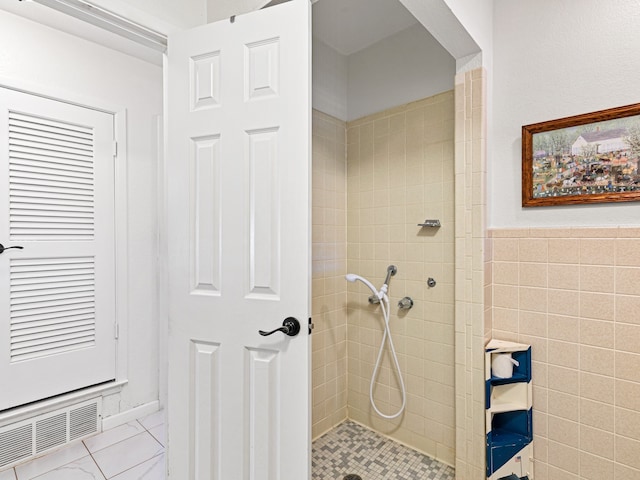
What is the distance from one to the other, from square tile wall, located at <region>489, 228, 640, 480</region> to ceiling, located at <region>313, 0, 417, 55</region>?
137 cm

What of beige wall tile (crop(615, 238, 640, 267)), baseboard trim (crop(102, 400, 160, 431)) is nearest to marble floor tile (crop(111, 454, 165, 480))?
baseboard trim (crop(102, 400, 160, 431))

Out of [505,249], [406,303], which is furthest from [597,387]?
[406,303]

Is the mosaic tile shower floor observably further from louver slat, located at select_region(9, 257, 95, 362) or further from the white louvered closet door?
louver slat, located at select_region(9, 257, 95, 362)

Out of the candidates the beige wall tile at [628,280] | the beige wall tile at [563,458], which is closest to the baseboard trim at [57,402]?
the beige wall tile at [563,458]

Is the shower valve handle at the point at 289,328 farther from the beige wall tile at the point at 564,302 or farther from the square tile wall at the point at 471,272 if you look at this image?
the beige wall tile at the point at 564,302

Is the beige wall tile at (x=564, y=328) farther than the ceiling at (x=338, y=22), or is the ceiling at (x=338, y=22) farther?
the ceiling at (x=338, y=22)

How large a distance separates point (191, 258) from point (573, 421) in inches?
72.0

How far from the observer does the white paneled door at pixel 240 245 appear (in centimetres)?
118

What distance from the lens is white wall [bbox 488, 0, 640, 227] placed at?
4.52 ft

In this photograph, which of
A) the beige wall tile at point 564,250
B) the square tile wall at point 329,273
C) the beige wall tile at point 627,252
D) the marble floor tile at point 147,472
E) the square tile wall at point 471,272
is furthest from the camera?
the square tile wall at point 329,273

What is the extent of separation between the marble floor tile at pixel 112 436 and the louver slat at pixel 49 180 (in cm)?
125

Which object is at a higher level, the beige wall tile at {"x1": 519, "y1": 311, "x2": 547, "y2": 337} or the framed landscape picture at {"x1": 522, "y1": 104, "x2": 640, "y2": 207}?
the framed landscape picture at {"x1": 522, "y1": 104, "x2": 640, "y2": 207}

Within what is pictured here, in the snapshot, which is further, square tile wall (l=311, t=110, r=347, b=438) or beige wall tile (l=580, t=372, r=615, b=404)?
square tile wall (l=311, t=110, r=347, b=438)

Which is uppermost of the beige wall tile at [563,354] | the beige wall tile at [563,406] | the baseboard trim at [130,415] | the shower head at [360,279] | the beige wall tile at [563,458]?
the shower head at [360,279]
